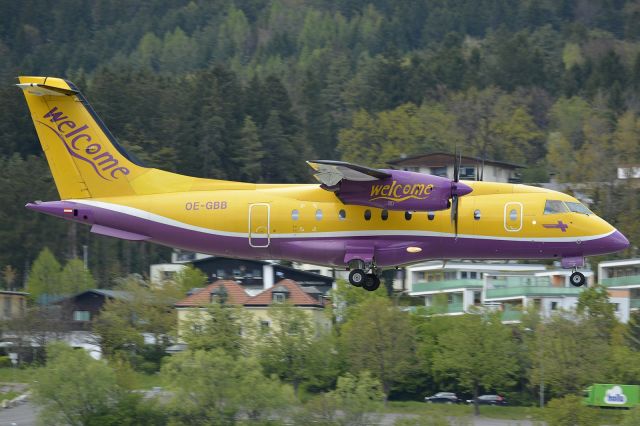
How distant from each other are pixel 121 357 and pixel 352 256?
3826 cm

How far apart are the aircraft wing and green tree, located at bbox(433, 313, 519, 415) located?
33.9m

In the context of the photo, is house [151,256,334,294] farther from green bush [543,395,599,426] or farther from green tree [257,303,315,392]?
green bush [543,395,599,426]

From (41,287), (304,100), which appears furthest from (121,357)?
(304,100)

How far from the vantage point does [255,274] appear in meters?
82.2

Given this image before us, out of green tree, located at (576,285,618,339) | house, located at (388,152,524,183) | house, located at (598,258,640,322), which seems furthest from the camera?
house, located at (388,152,524,183)

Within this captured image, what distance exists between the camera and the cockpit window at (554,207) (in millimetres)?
32000

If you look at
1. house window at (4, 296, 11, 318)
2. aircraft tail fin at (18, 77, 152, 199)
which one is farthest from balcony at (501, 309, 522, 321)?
aircraft tail fin at (18, 77, 152, 199)

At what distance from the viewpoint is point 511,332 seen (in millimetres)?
68750

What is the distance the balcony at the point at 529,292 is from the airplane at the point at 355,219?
40017 mm

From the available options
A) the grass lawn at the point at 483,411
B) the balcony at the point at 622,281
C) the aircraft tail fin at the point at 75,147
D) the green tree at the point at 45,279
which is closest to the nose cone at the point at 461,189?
the aircraft tail fin at the point at 75,147

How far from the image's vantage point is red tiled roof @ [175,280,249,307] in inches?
2825

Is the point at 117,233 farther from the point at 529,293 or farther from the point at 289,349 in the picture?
the point at 529,293

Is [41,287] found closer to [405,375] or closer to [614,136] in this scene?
[405,375]

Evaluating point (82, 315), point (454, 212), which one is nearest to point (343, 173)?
point (454, 212)
